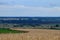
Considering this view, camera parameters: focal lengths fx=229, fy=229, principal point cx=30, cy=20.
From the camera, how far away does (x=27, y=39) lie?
66.6 ft

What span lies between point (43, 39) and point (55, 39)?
1070 mm

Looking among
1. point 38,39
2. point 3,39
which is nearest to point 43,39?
point 38,39

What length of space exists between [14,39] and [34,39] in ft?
6.22

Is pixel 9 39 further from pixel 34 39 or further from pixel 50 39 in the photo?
pixel 50 39

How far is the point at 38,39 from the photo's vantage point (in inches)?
803

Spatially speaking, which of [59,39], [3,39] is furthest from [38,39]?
[3,39]

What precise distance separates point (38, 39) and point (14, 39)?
2.20 meters

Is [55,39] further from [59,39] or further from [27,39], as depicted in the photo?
[27,39]

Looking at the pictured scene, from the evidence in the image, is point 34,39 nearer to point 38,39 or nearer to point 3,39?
point 38,39

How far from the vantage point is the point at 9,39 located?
2047 centimetres

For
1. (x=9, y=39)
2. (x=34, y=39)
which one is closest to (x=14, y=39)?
(x=9, y=39)

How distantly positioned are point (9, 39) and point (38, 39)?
260 centimetres

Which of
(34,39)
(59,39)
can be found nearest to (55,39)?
(59,39)

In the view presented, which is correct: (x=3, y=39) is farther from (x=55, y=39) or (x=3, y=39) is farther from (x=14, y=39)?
(x=55, y=39)
